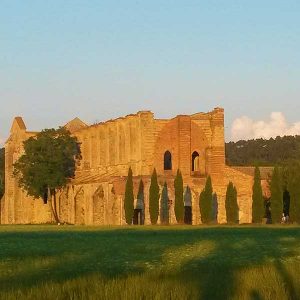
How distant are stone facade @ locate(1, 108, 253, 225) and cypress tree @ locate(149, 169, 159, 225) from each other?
120cm

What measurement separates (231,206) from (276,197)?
3.08 meters

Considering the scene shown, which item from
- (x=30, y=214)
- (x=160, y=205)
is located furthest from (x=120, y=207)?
(x=30, y=214)

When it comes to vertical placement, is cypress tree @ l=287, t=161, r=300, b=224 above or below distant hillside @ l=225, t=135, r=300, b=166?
below

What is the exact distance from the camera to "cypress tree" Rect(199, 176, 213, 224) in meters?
58.9

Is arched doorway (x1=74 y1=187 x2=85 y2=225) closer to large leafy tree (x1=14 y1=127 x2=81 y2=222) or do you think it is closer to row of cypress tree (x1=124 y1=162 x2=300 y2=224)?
large leafy tree (x1=14 y1=127 x2=81 y2=222)

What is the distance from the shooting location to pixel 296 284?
15148 millimetres

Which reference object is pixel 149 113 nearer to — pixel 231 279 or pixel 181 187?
pixel 181 187

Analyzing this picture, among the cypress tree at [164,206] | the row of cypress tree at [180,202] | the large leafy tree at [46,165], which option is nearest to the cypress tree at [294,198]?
the row of cypress tree at [180,202]

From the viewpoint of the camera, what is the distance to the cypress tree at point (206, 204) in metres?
58.9

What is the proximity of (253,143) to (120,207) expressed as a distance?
79727 mm

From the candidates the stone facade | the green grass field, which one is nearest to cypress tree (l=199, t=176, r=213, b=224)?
the stone facade

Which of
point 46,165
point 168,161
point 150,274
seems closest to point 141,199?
point 168,161

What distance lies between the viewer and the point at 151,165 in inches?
2591

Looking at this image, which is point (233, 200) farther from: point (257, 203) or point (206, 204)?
point (206, 204)
